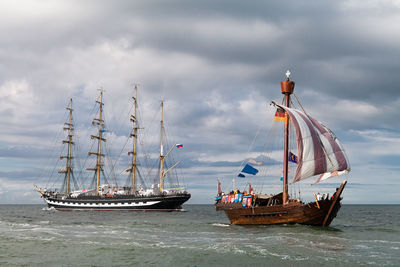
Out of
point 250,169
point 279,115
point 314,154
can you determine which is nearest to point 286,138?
point 279,115

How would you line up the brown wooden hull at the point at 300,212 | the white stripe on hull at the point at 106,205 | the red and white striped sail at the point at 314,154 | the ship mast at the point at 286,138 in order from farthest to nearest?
1. the white stripe on hull at the point at 106,205
2. the ship mast at the point at 286,138
3. the red and white striped sail at the point at 314,154
4. the brown wooden hull at the point at 300,212

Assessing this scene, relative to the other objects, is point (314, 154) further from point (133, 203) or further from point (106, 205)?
point (106, 205)

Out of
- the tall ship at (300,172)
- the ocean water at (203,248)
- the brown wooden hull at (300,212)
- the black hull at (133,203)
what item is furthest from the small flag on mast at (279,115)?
the black hull at (133,203)

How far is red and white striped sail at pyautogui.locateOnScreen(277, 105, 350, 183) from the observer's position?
128ft

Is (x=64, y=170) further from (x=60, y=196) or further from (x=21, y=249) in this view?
(x=21, y=249)

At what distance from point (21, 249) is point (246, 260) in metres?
15.1

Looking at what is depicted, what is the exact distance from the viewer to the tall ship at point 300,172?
37031 mm

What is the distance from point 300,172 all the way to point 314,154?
2.14m

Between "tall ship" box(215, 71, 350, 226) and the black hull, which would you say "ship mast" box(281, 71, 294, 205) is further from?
the black hull

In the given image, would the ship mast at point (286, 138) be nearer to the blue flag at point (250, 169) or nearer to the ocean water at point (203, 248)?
the blue flag at point (250, 169)

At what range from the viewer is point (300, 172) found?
39094mm

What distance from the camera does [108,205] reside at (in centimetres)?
8875

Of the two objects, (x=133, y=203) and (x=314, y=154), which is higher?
(x=314, y=154)

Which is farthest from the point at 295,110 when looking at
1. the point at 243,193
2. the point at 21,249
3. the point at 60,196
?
the point at 60,196
